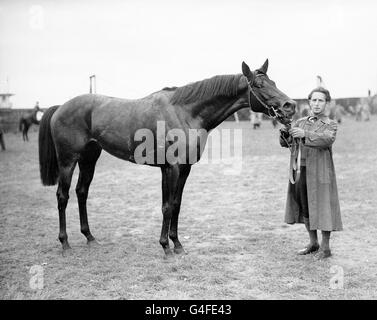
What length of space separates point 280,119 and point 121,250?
8.47 feet

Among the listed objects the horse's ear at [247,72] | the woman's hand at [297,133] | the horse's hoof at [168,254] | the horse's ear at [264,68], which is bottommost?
the horse's hoof at [168,254]

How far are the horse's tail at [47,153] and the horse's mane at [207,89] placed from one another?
1916 millimetres

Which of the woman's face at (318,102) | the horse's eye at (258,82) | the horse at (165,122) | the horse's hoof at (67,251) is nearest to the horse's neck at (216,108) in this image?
the horse at (165,122)

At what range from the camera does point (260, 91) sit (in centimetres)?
454

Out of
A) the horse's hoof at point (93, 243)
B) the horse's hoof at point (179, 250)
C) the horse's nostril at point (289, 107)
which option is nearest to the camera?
the horse's nostril at point (289, 107)

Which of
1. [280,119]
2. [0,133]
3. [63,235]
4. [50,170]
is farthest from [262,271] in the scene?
[0,133]

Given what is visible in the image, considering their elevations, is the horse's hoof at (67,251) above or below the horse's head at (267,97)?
below

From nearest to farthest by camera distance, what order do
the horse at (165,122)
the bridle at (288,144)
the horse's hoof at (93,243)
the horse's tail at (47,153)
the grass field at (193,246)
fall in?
the grass field at (193,246)
the bridle at (288,144)
the horse at (165,122)
the horse's hoof at (93,243)
the horse's tail at (47,153)

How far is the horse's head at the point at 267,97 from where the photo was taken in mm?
4426

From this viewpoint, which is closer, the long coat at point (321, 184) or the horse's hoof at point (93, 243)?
the long coat at point (321, 184)

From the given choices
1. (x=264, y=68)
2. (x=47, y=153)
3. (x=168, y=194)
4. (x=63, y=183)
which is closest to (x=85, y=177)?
(x=63, y=183)

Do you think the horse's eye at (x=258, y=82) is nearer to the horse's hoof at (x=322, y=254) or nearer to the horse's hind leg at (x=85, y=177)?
the horse's hoof at (x=322, y=254)
